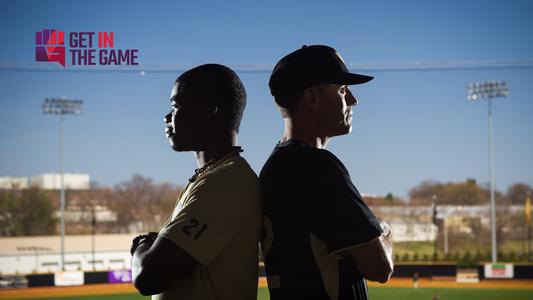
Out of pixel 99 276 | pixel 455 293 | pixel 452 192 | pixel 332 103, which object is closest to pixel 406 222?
pixel 452 192

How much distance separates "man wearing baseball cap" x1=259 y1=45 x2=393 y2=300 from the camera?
1.04 m

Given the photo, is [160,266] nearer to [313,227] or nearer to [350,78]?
[313,227]

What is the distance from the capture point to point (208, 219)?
40.8 inches

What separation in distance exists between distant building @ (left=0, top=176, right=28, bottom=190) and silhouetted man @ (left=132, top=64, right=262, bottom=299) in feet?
89.4

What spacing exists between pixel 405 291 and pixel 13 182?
18.5m

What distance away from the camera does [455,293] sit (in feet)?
47.8

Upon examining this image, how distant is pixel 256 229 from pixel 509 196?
2839 centimetres

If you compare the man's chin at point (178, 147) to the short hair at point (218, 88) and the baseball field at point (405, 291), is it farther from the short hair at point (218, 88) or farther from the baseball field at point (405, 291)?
the baseball field at point (405, 291)

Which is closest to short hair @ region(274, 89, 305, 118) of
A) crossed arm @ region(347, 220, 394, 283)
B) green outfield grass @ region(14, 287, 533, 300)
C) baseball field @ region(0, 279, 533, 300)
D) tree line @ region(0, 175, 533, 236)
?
crossed arm @ region(347, 220, 394, 283)

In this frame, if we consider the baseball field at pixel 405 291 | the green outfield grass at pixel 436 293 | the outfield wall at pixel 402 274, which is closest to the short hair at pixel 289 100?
the baseball field at pixel 405 291

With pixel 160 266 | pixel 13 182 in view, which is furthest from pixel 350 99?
pixel 13 182

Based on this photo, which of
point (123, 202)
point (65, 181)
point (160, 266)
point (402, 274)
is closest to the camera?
point (160, 266)

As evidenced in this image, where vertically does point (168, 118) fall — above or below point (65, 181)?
above

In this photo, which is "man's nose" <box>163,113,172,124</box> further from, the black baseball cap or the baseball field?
the baseball field
